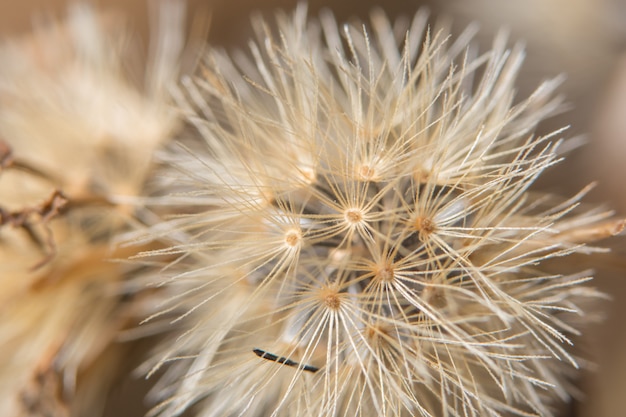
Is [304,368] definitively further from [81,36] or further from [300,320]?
[81,36]

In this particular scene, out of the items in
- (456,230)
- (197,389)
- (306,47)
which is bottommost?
(197,389)

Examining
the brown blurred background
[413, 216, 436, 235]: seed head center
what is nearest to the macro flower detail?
[413, 216, 436, 235]: seed head center

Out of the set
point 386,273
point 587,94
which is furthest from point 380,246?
point 587,94

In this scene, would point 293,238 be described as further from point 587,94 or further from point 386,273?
point 587,94

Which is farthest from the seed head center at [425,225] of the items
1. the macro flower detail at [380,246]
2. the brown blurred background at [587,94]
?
the brown blurred background at [587,94]

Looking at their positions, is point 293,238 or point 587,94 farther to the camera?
point 587,94

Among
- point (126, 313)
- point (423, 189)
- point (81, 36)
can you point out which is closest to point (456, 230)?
point (423, 189)

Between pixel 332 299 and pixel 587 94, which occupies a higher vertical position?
pixel 587 94

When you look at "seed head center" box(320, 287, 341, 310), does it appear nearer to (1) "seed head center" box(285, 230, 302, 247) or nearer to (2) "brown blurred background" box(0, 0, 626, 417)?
(1) "seed head center" box(285, 230, 302, 247)

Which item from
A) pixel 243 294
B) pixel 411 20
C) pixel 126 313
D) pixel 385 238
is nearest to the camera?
pixel 385 238
